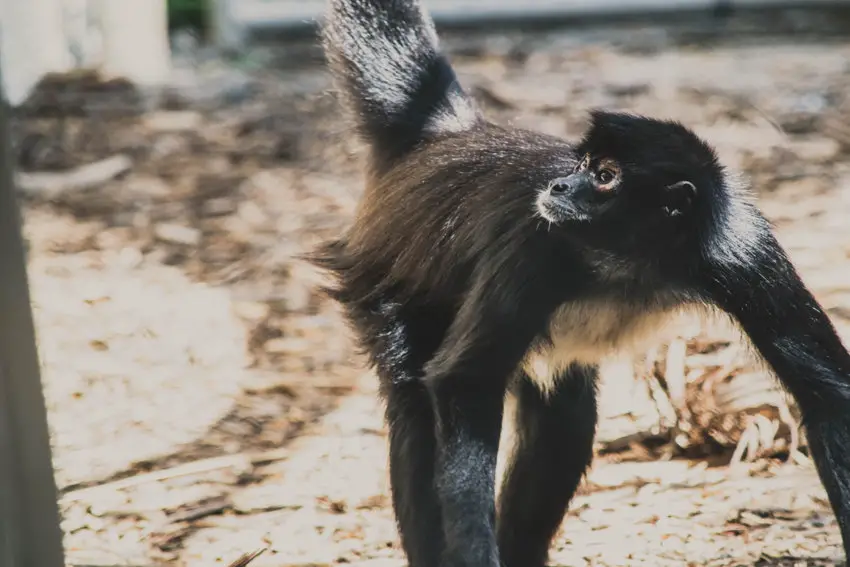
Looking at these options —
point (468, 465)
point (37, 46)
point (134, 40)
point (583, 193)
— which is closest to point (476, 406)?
point (468, 465)

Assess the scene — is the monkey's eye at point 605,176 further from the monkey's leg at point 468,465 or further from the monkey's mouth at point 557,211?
the monkey's leg at point 468,465

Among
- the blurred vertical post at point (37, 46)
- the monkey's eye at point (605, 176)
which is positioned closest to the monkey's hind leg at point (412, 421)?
the monkey's eye at point (605, 176)

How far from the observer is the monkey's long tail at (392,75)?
4367 millimetres

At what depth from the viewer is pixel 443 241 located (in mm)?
3945

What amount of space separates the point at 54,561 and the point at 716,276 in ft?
6.84

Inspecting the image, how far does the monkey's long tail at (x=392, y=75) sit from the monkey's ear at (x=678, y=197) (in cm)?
95

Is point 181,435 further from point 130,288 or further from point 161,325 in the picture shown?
point 130,288

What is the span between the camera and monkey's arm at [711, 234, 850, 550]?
11.5 ft

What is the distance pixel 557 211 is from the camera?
143 inches

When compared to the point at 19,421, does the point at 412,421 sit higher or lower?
lower

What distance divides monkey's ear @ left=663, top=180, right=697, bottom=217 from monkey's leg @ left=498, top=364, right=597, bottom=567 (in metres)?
0.69

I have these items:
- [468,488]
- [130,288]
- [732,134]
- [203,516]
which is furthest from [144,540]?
[732,134]

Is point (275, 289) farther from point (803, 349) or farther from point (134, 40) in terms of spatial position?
point (134, 40)

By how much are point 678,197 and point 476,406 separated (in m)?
0.87
